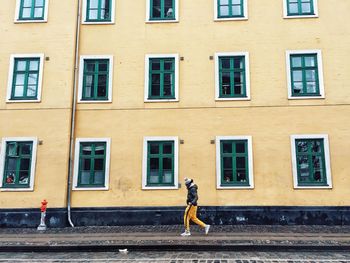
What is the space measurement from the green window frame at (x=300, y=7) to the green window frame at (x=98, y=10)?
7776mm

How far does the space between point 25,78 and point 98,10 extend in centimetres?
434

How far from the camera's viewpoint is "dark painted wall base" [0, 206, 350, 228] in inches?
518

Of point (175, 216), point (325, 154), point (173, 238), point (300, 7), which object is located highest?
point (300, 7)

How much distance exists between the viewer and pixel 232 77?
14.5 metres

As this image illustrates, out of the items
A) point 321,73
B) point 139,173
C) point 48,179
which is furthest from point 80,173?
point 321,73

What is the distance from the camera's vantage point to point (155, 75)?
48.3ft

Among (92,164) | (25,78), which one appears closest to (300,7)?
(92,164)

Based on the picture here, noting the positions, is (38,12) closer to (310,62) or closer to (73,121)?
(73,121)

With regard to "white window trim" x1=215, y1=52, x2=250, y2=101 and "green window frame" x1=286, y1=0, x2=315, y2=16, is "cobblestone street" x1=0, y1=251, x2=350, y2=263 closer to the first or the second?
"white window trim" x1=215, y1=52, x2=250, y2=101

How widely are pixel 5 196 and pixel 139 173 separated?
534cm

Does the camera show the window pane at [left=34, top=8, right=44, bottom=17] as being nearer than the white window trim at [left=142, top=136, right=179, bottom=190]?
No

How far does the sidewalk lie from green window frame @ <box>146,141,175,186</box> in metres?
1.84

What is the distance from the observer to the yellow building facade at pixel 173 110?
1353 cm

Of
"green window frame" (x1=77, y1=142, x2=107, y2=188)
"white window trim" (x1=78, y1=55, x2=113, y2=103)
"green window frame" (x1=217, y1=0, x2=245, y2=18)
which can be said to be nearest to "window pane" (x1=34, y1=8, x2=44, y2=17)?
"white window trim" (x1=78, y1=55, x2=113, y2=103)
